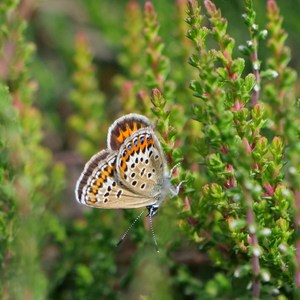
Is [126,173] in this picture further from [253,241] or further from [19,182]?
[253,241]

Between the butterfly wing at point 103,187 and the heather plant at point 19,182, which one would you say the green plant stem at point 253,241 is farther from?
the heather plant at point 19,182

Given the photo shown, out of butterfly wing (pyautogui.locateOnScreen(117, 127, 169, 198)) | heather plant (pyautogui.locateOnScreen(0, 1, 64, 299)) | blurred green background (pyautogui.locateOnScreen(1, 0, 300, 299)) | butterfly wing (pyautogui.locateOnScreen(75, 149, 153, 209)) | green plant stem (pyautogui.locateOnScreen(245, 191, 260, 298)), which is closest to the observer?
green plant stem (pyautogui.locateOnScreen(245, 191, 260, 298))

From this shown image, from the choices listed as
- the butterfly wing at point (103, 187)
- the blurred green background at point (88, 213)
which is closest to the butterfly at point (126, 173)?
the butterfly wing at point (103, 187)

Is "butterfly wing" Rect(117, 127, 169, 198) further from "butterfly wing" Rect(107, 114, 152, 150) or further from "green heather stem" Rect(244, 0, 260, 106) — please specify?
"green heather stem" Rect(244, 0, 260, 106)

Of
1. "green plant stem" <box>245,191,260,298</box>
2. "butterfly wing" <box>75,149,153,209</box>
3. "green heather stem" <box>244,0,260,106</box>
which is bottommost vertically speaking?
"butterfly wing" <box>75,149,153,209</box>

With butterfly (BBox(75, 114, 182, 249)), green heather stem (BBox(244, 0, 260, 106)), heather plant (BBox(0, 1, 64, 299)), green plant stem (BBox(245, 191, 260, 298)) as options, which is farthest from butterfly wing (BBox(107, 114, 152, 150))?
green plant stem (BBox(245, 191, 260, 298))

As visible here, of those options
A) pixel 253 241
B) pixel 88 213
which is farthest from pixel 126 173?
pixel 88 213

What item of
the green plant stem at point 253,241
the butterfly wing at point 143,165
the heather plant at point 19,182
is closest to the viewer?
the green plant stem at point 253,241
